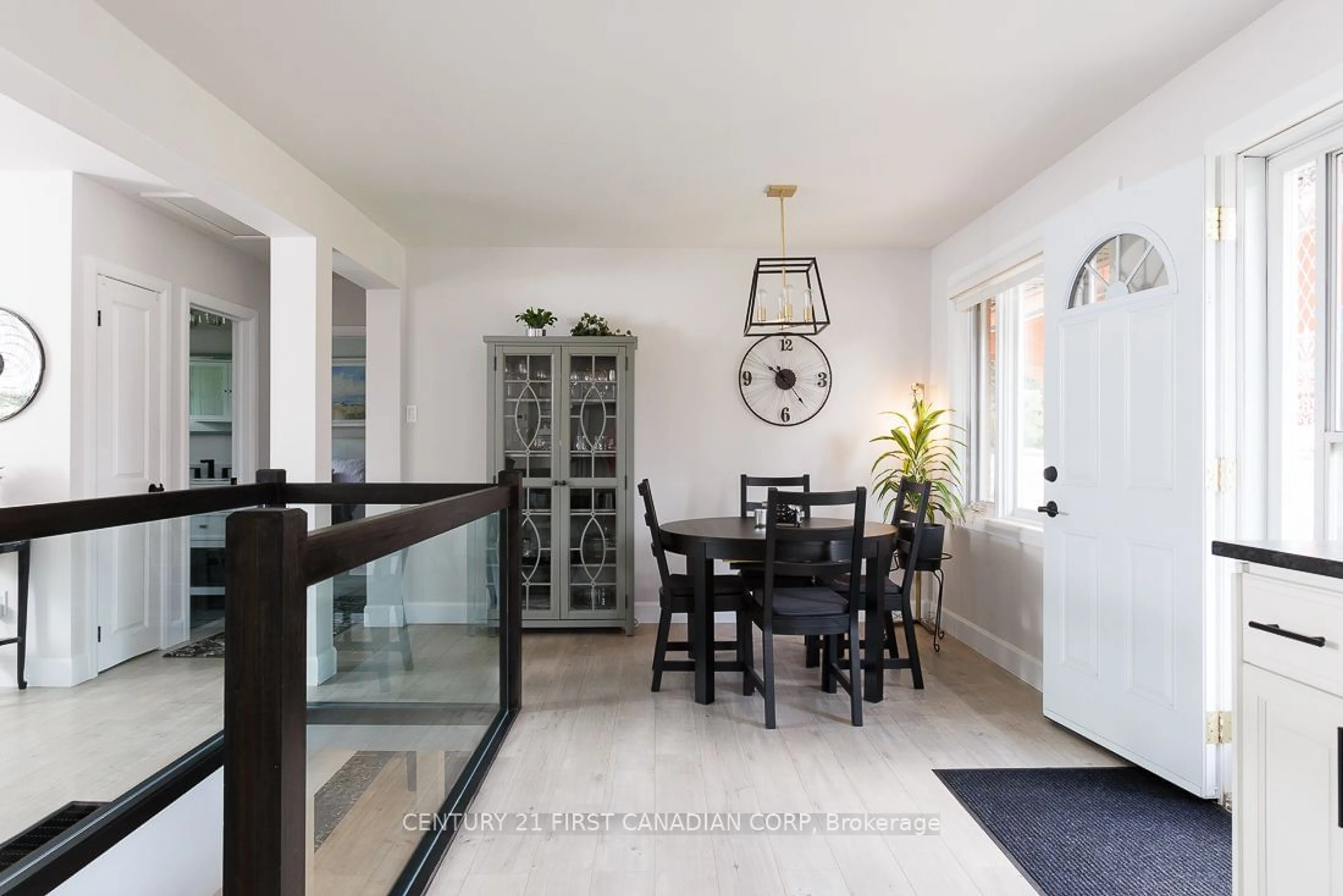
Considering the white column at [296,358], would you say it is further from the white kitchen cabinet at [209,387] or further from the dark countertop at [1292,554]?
the dark countertop at [1292,554]

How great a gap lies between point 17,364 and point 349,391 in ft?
8.66

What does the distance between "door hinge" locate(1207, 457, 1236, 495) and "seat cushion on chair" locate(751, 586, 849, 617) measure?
1352 mm

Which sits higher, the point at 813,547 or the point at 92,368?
the point at 92,368

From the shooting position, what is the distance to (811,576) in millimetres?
3262

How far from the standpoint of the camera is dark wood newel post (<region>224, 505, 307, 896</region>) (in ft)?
3.54

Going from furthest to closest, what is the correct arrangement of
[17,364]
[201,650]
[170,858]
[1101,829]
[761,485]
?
[761,485] → [17,364] → [201,650] → [1101,829] → [170,858]

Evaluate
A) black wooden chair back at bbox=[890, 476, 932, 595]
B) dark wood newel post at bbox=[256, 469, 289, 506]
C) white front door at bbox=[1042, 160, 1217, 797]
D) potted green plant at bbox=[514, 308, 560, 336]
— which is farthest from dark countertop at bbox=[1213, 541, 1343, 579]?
potted green plant at bbox=[514, 308, 560, 336]

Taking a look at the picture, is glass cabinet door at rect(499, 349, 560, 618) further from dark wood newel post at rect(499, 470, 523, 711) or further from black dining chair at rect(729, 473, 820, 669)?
dark wood newel post at rect(499, 470, 523, 711)

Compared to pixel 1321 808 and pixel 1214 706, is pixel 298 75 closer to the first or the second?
pixel 1321 808

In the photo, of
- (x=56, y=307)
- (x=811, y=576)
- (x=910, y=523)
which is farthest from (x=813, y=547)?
(x=56, y=307)

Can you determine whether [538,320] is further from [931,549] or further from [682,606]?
[931,549]

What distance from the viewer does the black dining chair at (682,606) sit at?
342cm

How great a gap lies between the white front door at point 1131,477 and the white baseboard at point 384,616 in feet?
7.90

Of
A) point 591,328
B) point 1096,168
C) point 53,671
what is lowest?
point 53,671
